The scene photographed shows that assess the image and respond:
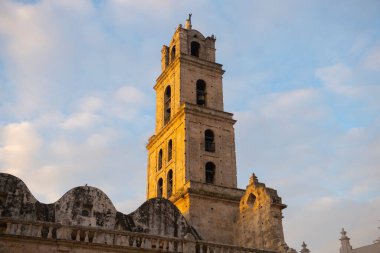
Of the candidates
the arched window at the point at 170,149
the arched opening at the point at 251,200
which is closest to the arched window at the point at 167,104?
the arched window at the point at 170,149

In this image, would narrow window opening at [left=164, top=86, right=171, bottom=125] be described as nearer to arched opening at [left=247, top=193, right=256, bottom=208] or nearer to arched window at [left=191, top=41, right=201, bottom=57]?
arched window at [left=191, top=41, right=201, bottom=57]

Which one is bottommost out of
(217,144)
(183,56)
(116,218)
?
(116,218)

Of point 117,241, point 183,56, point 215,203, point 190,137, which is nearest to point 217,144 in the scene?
point 190,137

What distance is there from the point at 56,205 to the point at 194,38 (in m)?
19.7

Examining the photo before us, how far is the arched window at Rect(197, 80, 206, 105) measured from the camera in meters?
33.9

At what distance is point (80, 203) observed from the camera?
68.2 feet

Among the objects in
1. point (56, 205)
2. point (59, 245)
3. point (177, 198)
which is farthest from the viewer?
point (177, 198)

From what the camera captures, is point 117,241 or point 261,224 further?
point 261,224

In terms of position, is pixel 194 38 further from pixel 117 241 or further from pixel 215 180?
pixel 117 241

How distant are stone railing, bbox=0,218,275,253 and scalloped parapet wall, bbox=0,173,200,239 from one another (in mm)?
1940

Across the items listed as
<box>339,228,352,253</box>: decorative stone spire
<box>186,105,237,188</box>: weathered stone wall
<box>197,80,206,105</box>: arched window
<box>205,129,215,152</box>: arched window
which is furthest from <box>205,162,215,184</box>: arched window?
<box>339,228,352,253</box>: decorative stone spire

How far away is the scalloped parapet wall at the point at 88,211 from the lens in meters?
19.8

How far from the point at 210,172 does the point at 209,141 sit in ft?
7.11

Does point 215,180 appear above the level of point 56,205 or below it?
above
